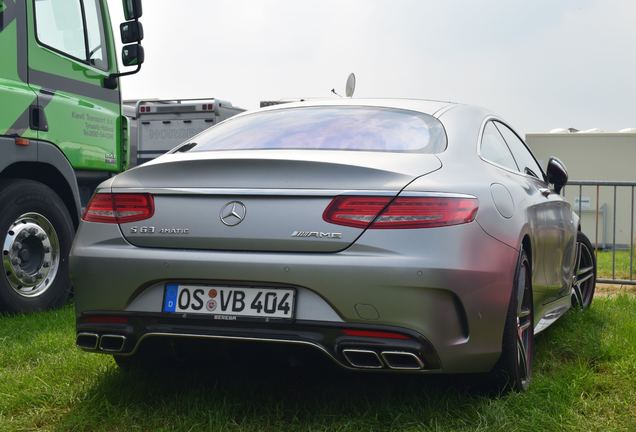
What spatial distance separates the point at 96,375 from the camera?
13.1 ft

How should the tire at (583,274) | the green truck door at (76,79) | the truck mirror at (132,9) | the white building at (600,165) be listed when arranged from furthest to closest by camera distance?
the white building at (600,165), the truck mirror at (132,9), the tire at (583,274), the green truck door at (76,79)

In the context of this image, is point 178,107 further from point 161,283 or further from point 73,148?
point 161,283

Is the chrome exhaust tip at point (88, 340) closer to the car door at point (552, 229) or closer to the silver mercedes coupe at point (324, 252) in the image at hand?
the silver mercedes coupe at point (324, 252)

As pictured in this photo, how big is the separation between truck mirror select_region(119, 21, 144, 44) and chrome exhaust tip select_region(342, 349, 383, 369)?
425cm

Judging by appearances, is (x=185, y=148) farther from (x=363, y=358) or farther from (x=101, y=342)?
(x=363, y=358)

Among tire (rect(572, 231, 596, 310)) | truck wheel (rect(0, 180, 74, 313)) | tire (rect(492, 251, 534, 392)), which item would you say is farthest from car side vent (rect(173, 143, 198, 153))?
tire (rect(572, 231, 596, 310))

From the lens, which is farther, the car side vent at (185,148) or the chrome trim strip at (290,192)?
the car side vent at (185,148)

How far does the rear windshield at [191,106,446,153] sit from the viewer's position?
3512mm

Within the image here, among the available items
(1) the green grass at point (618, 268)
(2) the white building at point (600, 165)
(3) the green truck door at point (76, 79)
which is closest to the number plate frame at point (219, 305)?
(3) the green truck door at point (76, 79)

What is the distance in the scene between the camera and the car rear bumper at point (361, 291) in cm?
301

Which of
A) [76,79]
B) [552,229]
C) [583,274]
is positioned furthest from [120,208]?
[583,274]

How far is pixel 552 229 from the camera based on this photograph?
459 cm

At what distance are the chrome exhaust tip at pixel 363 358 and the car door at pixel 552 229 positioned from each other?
1.53 m

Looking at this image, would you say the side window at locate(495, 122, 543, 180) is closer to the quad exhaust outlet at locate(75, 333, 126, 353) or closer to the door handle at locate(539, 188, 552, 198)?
the door handle at locate(539, 188, 552, 198)
